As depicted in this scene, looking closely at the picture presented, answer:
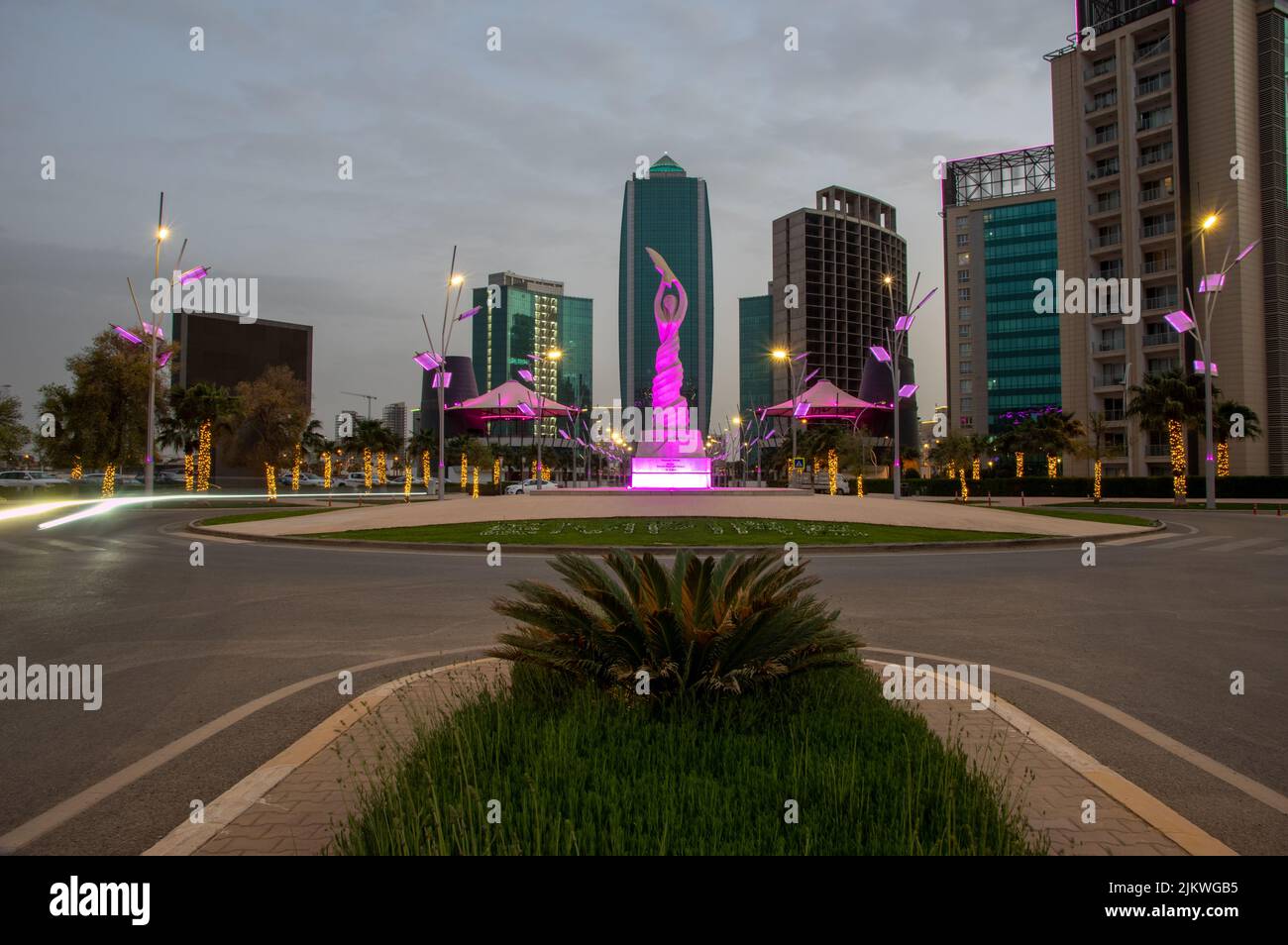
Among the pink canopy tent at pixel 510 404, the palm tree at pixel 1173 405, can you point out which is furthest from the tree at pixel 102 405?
the palm tree at pixel 1173 405

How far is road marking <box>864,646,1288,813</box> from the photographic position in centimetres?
435

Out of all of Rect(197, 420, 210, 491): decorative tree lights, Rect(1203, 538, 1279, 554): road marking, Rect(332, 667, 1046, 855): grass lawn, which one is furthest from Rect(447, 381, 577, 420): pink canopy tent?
Rect(332, 667, 1046, 855): grass lawn

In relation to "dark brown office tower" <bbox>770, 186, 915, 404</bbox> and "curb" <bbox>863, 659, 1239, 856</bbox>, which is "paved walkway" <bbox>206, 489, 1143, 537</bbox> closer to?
"curb" <bbox>863, 659, 1239, 856</bbox>

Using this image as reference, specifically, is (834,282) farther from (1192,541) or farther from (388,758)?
(388,758)

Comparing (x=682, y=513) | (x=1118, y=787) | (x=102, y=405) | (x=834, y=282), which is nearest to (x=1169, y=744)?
(x=1118, y=787)

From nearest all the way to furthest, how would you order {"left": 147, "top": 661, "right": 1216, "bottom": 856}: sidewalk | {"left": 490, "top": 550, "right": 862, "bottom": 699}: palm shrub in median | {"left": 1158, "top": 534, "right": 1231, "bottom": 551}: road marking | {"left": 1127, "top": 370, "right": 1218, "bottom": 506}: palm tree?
{"left": 147, "top": 661, "right": 1216, "bottom": 856}: sidewalk < {"left": 490, "top": 550, "right": 862, "bottom": 699}: palm shrub in median < {"left": 1158, "top": 534, "right": 1231, "bottom": 551}: road marking < {"left": 1127, "top": 370, "right": 1218, "bottom": 506}: palm tree

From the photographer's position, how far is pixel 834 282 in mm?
186500

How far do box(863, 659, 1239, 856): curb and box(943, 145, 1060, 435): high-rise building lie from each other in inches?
4786

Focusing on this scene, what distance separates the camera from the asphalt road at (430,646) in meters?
4.59

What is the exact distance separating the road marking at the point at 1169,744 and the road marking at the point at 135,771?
5675 millimetres

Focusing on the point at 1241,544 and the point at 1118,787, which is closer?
the point at 1118,787

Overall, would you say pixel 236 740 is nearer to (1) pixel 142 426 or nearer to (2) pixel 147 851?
(2) pixel 147 851

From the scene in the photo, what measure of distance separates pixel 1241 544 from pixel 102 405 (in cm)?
6101

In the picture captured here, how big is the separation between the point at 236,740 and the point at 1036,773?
4821 millimetres
